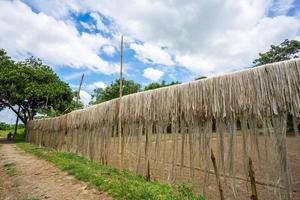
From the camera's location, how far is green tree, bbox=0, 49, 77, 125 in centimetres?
2320

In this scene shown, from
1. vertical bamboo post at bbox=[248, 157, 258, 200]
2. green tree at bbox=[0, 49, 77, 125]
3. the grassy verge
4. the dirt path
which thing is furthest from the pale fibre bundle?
green tree at bbox=[0, 49, 77, 125]

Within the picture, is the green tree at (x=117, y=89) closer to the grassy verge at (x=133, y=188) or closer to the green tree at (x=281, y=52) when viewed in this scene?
the green tree at (x=281, y=52)

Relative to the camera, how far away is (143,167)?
6.62 metres

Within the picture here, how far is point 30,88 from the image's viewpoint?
23.4 m

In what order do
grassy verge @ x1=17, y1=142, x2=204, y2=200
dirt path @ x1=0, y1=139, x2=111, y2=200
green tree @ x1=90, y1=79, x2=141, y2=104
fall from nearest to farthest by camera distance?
grassy verge @ x1=17, y1=142, x2=204, y2=200
dirt path @ x1=0, y1=139, x2=111, y2=200
green tree @ x1=90, y1=79, x2=141, y2=104

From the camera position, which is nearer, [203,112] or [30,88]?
[203,112]

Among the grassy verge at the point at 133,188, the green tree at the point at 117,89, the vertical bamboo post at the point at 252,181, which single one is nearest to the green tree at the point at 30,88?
the green tree at the point at 117,89

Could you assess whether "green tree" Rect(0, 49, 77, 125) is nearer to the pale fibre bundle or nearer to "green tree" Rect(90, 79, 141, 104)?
"green tree" Rect(90, 79, 141, 104)

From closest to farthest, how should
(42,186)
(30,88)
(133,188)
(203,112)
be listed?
(203,112) → (133,188) → (42,186) → (30,88)

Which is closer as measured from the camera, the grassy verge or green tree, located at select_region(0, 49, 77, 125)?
the grassy verge

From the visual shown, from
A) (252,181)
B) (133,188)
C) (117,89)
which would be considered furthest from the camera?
(117,89)

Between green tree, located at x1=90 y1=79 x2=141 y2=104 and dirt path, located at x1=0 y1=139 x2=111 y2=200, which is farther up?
green tree, located at x1=90 y1=79 x2=141 y2=104

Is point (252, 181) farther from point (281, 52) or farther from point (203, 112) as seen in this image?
point (281, 52)

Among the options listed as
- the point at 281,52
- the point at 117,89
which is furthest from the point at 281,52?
the point at 117,89
